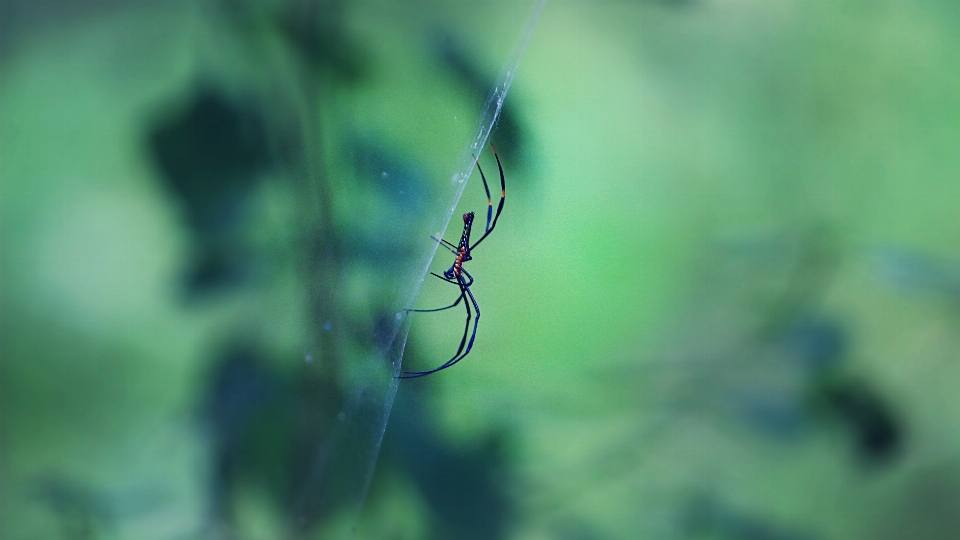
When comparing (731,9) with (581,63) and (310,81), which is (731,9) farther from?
(310,81)

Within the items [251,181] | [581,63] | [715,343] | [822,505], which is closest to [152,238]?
[251,181]

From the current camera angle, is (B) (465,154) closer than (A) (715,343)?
Yes

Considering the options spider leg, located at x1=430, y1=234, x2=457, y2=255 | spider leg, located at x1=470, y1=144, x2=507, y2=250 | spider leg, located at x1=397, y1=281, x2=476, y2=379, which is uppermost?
spider leg, located at x1=470, y1=144, x2=507, y2=250

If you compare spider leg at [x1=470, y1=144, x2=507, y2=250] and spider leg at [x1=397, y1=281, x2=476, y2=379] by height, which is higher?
spider leg at [x1=470, y1=144, x2=507, y2=250]

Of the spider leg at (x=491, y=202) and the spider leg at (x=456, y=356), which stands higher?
the spider leg at (x=491, y=202)

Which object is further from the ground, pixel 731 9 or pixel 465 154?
pixel 731 9

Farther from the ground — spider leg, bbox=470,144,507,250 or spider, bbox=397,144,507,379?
spider leg, bbox=470,144,507,250

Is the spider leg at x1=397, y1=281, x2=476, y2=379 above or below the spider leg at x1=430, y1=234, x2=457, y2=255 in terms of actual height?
below

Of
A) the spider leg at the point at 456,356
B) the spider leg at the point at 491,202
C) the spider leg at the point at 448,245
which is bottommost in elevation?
the spider leg at the point at 456,356
